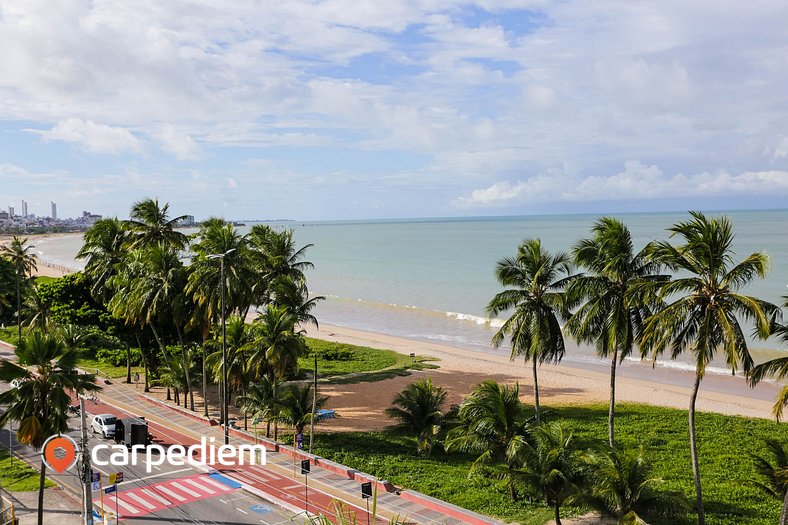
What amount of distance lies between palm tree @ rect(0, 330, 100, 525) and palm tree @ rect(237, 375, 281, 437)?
12.7 m

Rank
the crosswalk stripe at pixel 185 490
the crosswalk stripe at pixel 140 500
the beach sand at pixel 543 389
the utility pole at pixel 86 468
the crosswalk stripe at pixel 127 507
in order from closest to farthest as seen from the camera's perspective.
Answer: the utility pole at pixel 86 468 → the crosswalk stripe at pixel 127 507 → the crosswalk stripe at pixel 140 500 → the crosswalk stripe at pixel 185 490 → the beach sand at pixel 543 389

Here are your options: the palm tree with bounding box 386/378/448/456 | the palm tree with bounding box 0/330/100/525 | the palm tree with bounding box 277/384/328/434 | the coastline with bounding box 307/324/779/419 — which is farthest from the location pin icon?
the coastline with bounding box 307/324/779/419

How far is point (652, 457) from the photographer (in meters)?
29.5

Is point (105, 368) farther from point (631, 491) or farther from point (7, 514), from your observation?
point (631, 491)

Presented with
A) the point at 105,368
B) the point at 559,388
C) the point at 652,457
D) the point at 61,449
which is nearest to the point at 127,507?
the point at 61,449

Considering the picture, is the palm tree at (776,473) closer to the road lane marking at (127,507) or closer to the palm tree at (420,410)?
the palm tree at (420,410)

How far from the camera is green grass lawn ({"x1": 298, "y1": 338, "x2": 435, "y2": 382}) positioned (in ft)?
169

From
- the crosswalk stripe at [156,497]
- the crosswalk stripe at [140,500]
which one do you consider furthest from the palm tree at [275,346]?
the crosswalk stripe at [140,500]

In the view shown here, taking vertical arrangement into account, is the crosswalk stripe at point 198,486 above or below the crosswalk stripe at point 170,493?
below

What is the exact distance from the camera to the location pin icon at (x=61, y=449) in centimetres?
1780

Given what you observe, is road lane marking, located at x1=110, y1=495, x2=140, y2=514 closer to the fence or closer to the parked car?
the fence

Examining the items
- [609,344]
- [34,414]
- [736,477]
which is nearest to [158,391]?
[34,414]

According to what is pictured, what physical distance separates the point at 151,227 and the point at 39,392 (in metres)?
30.8

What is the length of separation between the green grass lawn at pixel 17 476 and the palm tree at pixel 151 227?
21340mm
